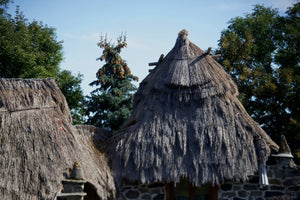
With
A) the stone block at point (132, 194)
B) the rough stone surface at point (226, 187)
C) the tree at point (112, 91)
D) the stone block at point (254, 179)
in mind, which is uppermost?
the tree at point (112, 91)

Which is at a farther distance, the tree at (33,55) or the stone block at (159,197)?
the tree at (33,55)

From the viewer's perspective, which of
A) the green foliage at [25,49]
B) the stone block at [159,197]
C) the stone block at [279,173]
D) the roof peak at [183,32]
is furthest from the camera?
the green foliage at [25,49]

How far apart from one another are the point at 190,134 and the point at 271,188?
2534mm

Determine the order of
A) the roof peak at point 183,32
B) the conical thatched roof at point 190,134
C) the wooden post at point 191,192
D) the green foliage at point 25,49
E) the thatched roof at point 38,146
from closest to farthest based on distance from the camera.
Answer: the thatched roof at point 38,146 < the conical thatched roof at point 190,134 < the wooden post at point 191,192 < the roof peak at point 183,32 < the green foliage at point 25,49

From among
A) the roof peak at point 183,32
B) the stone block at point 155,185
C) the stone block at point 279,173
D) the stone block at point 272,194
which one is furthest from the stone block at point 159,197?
the roof peak at point 183,32

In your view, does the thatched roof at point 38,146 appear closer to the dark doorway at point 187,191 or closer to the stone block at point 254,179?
the dark doorway at point 187,191

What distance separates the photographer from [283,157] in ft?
32.4

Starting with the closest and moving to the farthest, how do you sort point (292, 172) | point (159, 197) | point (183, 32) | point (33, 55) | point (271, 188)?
point (292, 172) < point (271, 188) < point (159, 197) < point (183, 32) < point (33, 55)

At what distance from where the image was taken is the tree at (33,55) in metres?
20.1

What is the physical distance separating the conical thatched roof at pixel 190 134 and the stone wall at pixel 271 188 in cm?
55

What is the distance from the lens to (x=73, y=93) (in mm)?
21656

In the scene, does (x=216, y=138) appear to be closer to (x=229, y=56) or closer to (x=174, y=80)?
(x=174, y=80)

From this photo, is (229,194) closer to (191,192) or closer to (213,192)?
(213,192)

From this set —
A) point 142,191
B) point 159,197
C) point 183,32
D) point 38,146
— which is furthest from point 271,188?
point 38,146
